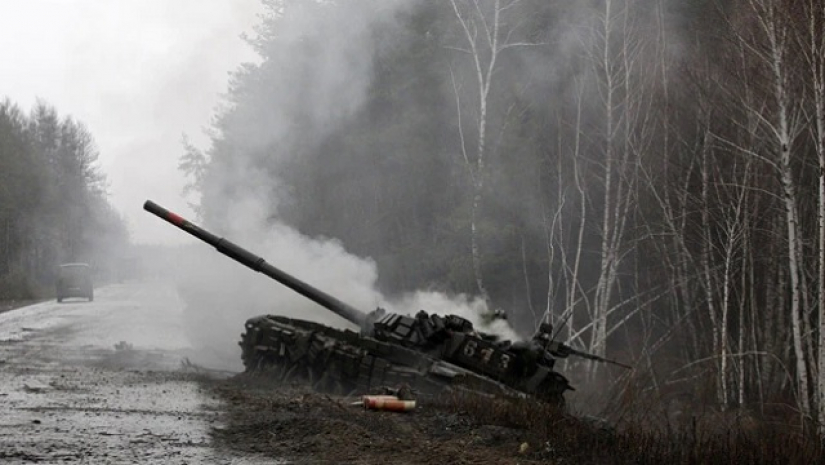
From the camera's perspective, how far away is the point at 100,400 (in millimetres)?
10656

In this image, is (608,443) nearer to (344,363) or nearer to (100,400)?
(344,363)

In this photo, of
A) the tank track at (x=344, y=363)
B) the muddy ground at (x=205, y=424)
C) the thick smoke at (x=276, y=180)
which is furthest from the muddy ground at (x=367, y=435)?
the thick smoke at (x=276, y=180)

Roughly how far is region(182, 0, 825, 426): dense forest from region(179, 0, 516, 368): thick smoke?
0.09 metres

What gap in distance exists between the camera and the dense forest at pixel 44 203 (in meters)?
50.1

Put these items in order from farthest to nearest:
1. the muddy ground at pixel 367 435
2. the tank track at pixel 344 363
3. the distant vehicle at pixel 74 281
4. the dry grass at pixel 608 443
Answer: the distant vehicle at pixel 74 281, the tank track at pixel 344 363, the dry grass at pixel 608 443, the muddy ground at pixel 367 435

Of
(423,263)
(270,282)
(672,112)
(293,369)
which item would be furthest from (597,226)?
(293,369)

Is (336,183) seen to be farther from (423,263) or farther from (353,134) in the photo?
(423,263)

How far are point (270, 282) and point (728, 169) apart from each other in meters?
11.1

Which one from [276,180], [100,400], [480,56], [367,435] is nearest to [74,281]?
[276,180]

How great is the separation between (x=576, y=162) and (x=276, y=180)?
34.2 feet

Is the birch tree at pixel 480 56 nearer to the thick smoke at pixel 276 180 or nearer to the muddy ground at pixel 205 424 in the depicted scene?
the thick smoke at pixel 276 180

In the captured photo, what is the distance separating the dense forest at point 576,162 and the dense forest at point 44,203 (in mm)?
18674

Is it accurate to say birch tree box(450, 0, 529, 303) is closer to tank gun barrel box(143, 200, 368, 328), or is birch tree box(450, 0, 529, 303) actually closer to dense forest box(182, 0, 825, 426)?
dense forest box(182, 0, 825, 426)

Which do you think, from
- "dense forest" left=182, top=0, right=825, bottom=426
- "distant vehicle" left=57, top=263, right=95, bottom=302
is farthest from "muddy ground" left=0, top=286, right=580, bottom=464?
"distant vehicle" left=57, top=263, right=95, bottom=302
